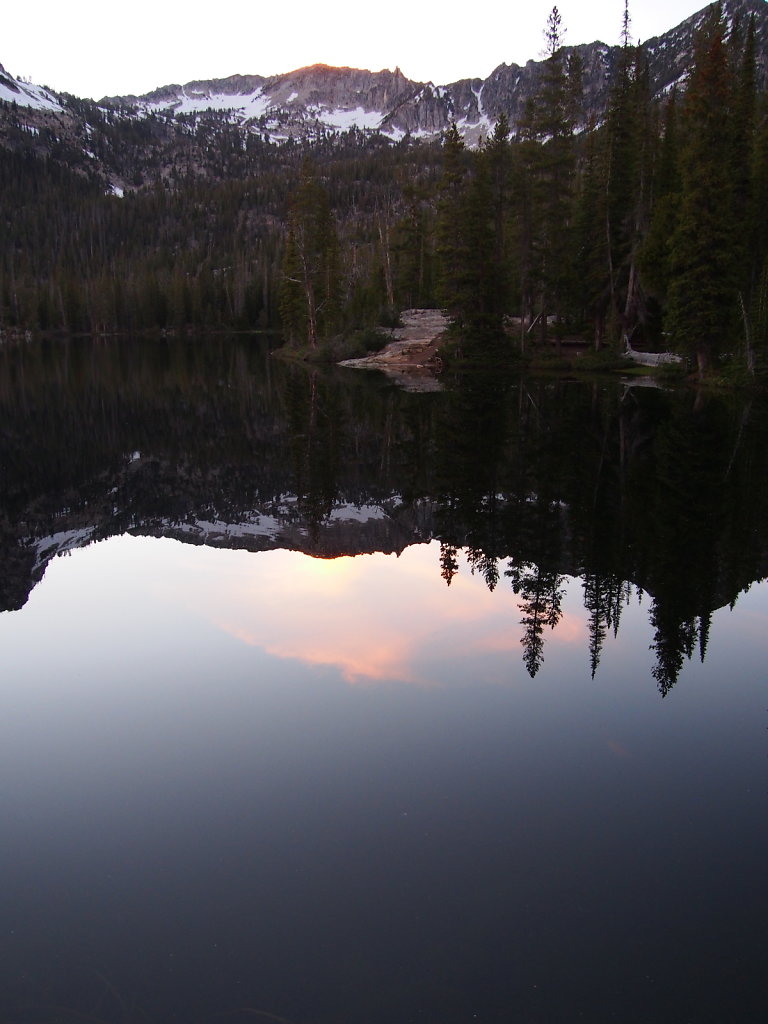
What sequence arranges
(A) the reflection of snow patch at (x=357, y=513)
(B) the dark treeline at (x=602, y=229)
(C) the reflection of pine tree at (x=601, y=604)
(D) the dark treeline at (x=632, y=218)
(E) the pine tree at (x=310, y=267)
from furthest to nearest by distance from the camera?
(E) the pine tree at (x=310, y=267), (B) the dark treeline at (x=602, y=229), (D) the dark treeline at (x=632, y=218), (A) the reflection of snow patch at (x=357, y=513), (C) the reflection of pine tree at (x=601, y=604)

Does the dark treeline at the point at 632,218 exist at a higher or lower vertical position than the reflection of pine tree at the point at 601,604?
higher

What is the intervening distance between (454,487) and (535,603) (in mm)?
7009

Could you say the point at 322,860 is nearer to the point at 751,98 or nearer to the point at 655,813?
the point at 655,813

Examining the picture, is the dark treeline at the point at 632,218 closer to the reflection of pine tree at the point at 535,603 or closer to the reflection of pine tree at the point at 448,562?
the reflection of pine tree at the point at 448,562

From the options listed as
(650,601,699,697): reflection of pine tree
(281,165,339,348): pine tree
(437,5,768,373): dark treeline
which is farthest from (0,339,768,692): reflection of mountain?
(281,165,339,348): pine tree

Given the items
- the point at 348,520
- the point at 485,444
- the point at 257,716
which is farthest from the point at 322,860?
the point at 485,444

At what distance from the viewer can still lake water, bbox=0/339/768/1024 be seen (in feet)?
14.8

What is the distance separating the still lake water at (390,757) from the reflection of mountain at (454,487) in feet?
0.40

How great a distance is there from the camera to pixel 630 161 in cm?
4256

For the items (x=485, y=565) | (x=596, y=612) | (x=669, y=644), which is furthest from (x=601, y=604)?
(x=485, y=565)

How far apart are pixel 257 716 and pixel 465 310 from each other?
4087 cm

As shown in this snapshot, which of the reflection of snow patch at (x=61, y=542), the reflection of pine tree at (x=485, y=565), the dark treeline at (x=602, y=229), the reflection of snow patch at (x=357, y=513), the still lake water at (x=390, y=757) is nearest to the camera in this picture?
the still lake water at (x=390, y=757)

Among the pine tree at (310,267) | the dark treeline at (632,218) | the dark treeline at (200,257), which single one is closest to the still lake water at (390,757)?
the dark treeline at (632,218)

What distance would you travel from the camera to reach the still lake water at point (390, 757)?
4500 mm
